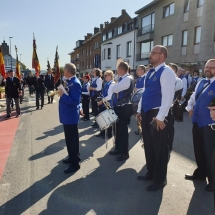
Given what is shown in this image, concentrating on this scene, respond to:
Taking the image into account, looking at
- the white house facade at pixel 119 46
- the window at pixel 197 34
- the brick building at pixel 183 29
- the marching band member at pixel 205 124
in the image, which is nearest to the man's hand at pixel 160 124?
the marching band member at pixel 205 124

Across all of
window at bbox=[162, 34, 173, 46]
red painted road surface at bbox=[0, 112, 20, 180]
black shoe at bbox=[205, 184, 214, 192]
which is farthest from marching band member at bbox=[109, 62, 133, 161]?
window at bbox=[162, 34, 173, 46]

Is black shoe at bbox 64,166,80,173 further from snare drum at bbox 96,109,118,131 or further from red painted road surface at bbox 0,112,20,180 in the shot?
red painted road surface at bbox 0,112,20,180

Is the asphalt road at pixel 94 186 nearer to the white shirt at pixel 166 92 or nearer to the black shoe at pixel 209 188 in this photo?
the black shoe at pixel 209 188

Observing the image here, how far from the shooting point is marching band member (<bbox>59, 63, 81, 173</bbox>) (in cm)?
388

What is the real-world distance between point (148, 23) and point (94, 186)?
79.9ft

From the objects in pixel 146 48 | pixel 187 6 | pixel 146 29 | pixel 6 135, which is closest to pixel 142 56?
pixel 146 48

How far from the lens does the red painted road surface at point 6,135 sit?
484 cm

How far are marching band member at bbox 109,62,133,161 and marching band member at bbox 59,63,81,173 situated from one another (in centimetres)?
94

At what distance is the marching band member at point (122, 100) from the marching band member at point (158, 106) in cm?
99

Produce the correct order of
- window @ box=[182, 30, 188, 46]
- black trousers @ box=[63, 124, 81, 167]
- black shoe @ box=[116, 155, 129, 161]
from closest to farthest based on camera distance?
1. black trousers @ box=[63, 124, 81, 167]
2. black shoe @ box=[116, 155, 129, 161]
3. window @ box=[182, 30, 188, 46]

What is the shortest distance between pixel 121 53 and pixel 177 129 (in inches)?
980

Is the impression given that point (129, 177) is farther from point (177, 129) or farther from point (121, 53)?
point (121, 53)

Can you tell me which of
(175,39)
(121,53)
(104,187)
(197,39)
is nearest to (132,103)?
(104,187)

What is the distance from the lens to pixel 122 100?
182 inches
